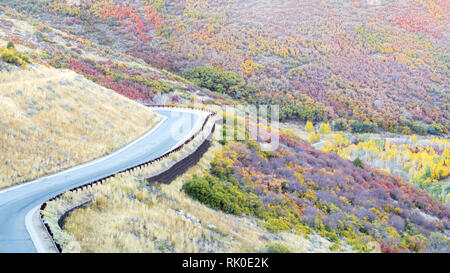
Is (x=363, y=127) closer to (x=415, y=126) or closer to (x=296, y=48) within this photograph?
(x=415, y=126)

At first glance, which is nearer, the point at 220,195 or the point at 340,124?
the point at 220,195

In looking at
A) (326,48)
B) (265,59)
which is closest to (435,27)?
(326,48)

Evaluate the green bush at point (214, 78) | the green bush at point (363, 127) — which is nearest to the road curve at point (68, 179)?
the green bush at point (214, 78)

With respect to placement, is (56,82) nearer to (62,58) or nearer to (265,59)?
(62,58)

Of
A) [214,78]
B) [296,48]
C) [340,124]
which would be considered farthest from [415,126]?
[214,78]

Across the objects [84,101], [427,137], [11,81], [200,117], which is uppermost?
[11,81]

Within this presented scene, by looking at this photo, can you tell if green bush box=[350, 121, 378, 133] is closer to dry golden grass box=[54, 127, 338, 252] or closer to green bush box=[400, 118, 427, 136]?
green bush box=[400, 118, 427, 136]
